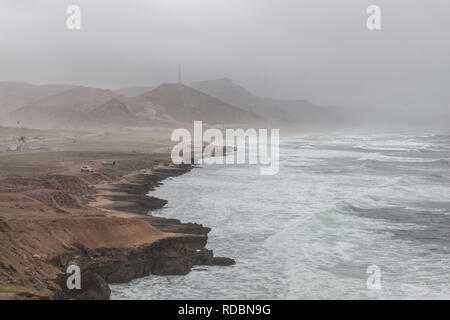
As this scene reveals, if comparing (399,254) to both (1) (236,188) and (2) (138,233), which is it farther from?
(1) (236,188)

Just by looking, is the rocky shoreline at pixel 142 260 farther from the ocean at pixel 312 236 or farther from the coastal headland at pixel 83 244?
the ocean at pixel 312 236

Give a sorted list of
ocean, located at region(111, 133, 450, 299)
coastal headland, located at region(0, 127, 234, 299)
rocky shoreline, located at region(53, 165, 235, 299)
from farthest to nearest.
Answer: ocean, located at region(111, 133, 450, 299) → rocky shoreline, located at region(53, 165, 235, 299) → coastal headland, located at region(0, 127, 234, 299)

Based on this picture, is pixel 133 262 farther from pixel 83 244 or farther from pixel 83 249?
pixel 83 244

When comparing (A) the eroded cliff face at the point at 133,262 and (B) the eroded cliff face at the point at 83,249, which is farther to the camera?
(A) the eroded cliff face at the point at 133,262

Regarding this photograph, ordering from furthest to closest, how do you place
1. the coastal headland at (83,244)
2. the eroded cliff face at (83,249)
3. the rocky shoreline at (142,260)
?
the rocky shoreline at (142,260), the coastal headland at (83,244), the eroded cliff face at (83,249)

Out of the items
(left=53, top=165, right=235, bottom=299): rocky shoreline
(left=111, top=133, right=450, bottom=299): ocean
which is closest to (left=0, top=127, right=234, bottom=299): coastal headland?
(left=53, top=165, right=235, bottom=299): rocky shoreline
